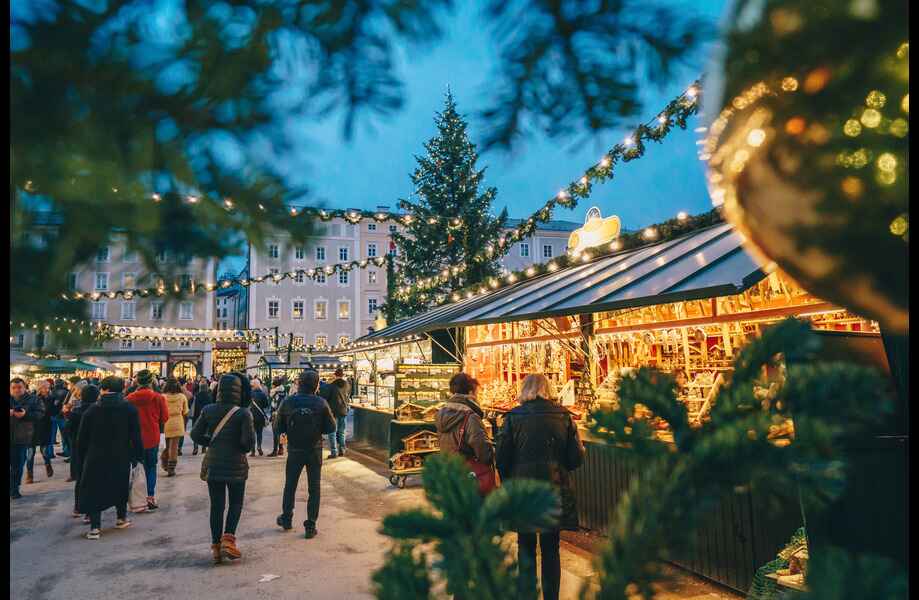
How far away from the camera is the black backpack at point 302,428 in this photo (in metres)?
6.19

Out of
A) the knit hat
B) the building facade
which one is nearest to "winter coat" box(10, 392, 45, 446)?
the knit hat

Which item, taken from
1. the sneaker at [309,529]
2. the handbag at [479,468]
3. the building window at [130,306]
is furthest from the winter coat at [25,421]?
the building window at [130,306]

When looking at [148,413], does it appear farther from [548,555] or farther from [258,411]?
[548,555]

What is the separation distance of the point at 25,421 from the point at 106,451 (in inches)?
131

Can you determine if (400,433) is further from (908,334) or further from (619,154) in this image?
(908,334)

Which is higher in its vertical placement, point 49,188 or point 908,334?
point 49,188

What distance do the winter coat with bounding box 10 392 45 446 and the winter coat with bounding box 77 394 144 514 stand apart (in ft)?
9.47

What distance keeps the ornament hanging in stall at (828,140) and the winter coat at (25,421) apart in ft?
33.6

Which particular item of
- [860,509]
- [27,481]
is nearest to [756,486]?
[860,509]

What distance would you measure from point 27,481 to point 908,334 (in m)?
12.2

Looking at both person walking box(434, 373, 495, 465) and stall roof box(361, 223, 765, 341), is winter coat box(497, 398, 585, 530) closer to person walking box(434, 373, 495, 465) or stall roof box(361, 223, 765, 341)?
person walking box(434, 373, 495, 465)

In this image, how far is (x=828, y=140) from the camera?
0.54 metres

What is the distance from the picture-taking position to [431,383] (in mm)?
9805

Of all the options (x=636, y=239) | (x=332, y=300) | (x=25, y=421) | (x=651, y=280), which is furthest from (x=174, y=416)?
(x=332, y=300)
